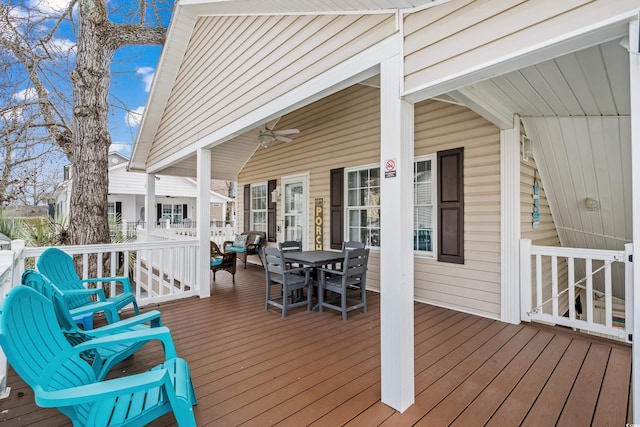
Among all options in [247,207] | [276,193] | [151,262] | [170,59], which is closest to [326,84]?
[151,262]

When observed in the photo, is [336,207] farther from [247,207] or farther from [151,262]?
[247,207]

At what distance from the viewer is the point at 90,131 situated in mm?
4805

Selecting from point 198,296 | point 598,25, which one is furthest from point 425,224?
point 198,296

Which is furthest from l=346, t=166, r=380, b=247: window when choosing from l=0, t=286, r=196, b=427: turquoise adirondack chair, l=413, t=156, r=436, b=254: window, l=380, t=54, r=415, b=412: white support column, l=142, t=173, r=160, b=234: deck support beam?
l=142, t=173, r=160, b=234: deck support beam

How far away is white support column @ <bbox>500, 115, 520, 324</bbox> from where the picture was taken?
11.9ft

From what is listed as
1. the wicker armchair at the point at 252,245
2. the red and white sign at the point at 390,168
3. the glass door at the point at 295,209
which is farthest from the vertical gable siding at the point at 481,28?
the wicker armchair at the point at 252,245

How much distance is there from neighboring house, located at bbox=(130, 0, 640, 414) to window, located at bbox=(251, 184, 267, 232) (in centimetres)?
45

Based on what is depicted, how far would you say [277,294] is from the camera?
502cm

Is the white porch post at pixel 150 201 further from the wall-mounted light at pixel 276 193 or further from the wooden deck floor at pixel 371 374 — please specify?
the wooden deck floor at pixel 371 374

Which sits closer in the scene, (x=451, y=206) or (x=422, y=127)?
(x=451, y=206)

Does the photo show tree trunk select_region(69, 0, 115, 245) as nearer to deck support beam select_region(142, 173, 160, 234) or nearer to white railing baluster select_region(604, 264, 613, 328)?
deck support beam select_region(142, 173, 160, 234)

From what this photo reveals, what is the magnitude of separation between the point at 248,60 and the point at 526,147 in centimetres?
380

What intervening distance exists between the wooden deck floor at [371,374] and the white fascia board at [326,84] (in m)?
2.47

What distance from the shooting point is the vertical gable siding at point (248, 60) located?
261 centimetres
